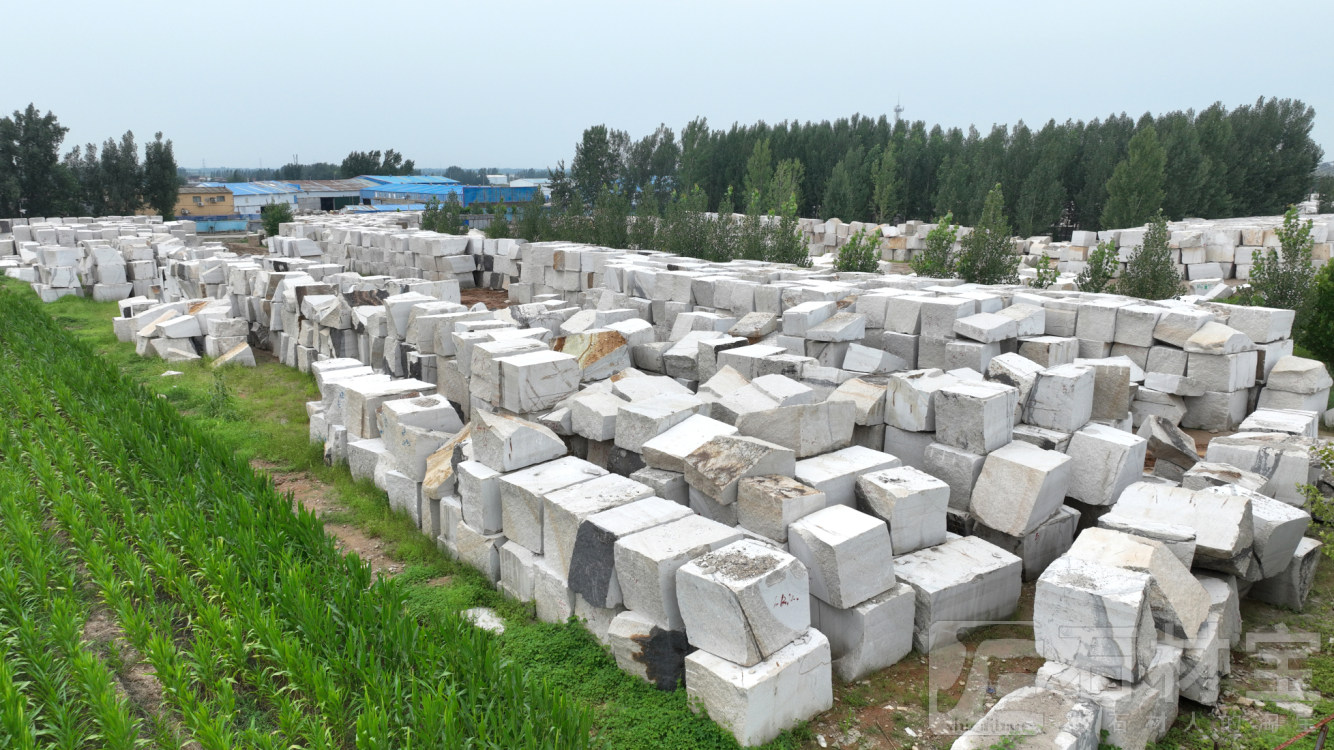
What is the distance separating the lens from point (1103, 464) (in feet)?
20.7

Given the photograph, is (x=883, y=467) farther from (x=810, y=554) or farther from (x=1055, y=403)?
(x=1055, y=403)

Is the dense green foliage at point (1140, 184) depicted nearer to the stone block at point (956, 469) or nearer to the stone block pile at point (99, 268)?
the stone block at point (956, 469)

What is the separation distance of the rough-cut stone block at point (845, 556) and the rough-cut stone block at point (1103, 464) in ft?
7.30

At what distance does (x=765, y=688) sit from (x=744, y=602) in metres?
0.43

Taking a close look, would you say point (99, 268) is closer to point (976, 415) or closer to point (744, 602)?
point (976, 415)

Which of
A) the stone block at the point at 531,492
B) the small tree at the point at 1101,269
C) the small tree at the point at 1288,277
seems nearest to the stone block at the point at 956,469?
the stone block at the point at 531,492

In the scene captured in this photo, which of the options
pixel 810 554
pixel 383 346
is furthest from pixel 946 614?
pixel 383 346

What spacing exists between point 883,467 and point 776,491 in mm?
1038

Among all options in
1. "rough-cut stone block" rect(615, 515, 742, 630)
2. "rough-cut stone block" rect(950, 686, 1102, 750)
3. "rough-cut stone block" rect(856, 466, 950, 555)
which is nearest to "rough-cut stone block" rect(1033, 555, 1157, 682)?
"rough-cut stone block" rect(950, 686, 1102, 750)

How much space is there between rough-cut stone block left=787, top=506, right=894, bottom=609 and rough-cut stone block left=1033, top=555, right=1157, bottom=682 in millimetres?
857

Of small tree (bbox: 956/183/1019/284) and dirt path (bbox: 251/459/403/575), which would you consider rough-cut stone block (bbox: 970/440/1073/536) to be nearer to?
dirt path (bbox: 251/459/403/575)

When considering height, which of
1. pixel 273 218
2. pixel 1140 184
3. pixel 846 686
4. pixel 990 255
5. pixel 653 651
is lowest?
pixel 846 686

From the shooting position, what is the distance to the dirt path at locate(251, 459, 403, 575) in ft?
21.1

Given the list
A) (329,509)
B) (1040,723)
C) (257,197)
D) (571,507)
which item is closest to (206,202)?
(257,197)
